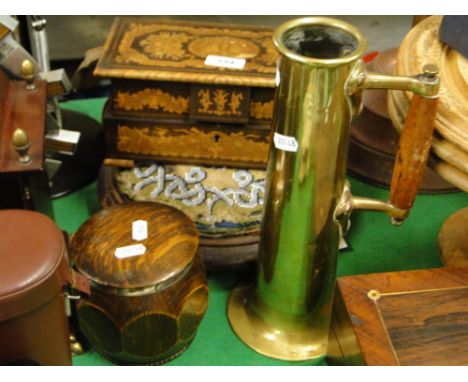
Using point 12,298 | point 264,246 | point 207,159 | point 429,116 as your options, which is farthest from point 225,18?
point 12,298

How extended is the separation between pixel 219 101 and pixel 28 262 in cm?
76

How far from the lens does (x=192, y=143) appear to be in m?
1.87

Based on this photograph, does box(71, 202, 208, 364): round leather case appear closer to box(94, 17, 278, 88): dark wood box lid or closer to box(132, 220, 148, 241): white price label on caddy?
box(132, 220, 148, 241): white price label on caddy

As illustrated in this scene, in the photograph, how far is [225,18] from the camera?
2.66 m

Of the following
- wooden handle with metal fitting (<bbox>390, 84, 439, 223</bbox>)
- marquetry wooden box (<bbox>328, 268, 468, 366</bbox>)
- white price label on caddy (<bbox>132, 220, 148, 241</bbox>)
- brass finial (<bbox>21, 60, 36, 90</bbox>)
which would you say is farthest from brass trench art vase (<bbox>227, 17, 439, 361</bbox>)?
brass finial (<bbox>21, 60, 36, 90</bbox>)

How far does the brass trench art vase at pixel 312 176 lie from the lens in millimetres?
1275

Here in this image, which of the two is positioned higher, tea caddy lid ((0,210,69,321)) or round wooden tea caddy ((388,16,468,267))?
round wooden tea caddy ((388,16,468,267))

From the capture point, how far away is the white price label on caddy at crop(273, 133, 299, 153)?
1.37 m

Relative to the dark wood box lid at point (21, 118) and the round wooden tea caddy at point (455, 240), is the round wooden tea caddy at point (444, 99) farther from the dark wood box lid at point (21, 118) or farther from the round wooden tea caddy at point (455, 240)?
the dark wood box lid at point (21, 118)

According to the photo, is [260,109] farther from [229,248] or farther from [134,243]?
[134,243]

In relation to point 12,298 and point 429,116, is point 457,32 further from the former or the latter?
point 12,298

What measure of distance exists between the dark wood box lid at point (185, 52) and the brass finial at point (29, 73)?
0.19 metres

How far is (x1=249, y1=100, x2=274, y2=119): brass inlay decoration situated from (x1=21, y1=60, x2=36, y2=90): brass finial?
589 mm

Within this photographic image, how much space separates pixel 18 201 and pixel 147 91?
43 centimetres
